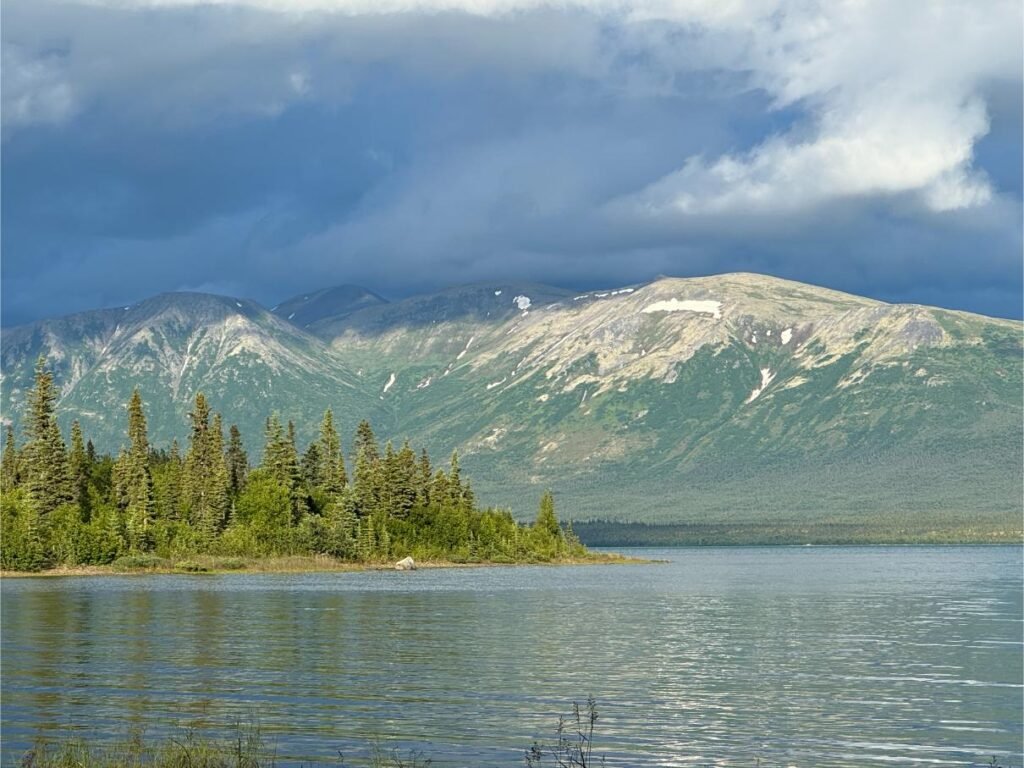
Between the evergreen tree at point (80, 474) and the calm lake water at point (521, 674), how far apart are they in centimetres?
6294

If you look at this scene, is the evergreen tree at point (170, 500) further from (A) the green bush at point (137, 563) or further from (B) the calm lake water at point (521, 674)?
(B) the calm lake water at point (521, 674)

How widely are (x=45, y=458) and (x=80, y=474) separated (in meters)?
12.7

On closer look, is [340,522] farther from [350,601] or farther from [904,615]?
[904,615]

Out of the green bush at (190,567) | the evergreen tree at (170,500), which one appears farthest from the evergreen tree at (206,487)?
the green bush at (190,567)

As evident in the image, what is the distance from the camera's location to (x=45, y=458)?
586ft

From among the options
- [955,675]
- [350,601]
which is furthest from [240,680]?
[350,601]

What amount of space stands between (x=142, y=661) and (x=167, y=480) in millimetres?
126308

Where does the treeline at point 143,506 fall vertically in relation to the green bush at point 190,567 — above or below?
above

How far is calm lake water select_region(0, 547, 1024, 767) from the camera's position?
160 feet

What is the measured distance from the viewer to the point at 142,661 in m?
69.6

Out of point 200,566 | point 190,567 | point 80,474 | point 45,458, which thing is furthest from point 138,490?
point 200,566

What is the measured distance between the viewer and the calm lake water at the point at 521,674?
48844 millimetres

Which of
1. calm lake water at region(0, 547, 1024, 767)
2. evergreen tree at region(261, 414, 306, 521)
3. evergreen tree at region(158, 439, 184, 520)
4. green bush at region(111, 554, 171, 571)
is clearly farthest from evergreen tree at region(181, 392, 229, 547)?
calm lake water at region(0, 547, 1024, 767)

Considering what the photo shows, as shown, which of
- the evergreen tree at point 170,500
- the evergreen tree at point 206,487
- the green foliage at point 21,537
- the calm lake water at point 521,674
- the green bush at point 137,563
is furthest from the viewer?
the evergreen tree at point 170,500
